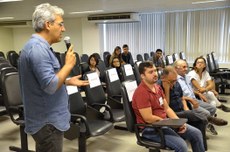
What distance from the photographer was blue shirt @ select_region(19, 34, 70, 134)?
50.4 inches

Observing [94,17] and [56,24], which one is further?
[94,17]

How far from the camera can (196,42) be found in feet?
25.1

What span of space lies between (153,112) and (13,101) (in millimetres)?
1651

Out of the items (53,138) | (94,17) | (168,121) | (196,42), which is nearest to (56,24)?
(53,138)

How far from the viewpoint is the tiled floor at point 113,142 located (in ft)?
9.68

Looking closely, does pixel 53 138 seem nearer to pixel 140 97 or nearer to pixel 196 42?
pixel 140 97

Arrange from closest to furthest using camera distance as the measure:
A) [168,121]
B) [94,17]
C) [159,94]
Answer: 1. [168,121]
2. [159,94]
3. [94,17]

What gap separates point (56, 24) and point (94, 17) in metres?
7.55

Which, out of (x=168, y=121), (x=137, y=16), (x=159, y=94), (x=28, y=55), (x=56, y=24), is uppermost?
(x=137, y=16)

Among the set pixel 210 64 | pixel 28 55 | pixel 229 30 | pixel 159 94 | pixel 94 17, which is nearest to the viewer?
pixel 28 55

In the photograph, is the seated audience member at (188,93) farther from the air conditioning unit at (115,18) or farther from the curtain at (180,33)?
the air conditioning unit at (115,18)

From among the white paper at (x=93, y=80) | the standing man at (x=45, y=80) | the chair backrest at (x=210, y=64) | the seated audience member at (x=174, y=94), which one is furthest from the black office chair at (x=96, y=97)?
the chair backrest at (x=210, y=64)

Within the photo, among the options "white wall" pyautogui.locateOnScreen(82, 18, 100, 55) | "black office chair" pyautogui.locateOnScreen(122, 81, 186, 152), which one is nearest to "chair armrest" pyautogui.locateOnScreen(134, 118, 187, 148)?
"black office chair" pyautogui.locateOnScreen(122, 81, 186, 152)

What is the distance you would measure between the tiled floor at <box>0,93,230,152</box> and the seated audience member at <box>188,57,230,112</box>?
1.67 ft
